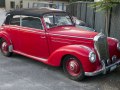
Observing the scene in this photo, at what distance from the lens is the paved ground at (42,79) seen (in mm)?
5902

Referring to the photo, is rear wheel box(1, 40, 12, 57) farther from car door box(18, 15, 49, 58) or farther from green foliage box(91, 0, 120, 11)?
green foliage box(91, 0, 120, 11)

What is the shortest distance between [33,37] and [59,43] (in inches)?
37.4

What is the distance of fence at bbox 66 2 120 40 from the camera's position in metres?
8.96

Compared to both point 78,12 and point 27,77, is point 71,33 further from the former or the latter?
point 78,12

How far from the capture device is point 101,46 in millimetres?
6219

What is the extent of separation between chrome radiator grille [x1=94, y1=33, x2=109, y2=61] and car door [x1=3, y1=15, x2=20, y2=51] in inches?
112

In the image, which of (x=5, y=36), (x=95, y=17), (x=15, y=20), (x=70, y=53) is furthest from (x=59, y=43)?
(x=95, y=17)

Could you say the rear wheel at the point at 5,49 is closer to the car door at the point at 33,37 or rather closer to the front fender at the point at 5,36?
the front fender at the point at 5,36

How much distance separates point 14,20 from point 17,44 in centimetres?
82

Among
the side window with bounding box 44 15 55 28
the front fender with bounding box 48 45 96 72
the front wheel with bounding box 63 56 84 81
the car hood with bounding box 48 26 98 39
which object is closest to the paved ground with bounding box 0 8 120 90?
the front wheel with bounding box 63 56 84 81

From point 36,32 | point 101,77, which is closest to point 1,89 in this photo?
point 36,32

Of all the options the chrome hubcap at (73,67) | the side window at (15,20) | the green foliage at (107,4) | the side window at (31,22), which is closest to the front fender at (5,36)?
the side window at (15,20)

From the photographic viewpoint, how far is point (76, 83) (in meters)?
6.18

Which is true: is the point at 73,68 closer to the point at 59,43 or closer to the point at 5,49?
the point at 59,43
